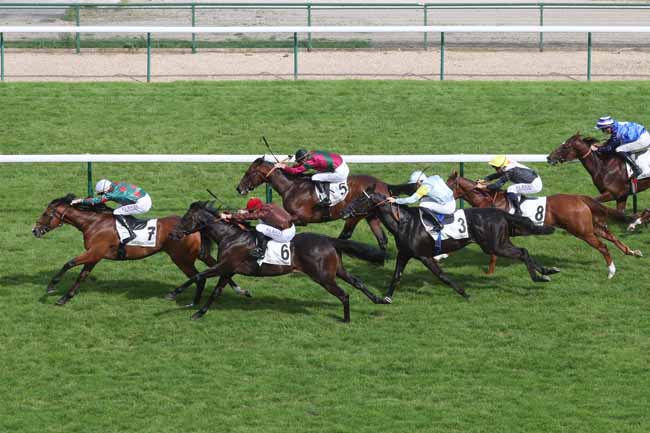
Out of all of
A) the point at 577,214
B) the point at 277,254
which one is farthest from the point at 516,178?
the point at 277,254

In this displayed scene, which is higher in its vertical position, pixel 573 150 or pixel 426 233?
pixel 573 150

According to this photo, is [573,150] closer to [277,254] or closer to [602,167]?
[602,167]

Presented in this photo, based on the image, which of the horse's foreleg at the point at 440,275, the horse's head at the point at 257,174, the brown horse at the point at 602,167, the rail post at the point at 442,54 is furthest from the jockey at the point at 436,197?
the rail post at the point at 442,54

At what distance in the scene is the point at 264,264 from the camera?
12727mm

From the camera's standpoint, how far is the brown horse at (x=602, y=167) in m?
15.6

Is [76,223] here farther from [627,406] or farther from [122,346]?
[627,406]

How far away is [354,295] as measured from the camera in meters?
13.7

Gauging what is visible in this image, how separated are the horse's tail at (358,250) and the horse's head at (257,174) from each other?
2.52 meters

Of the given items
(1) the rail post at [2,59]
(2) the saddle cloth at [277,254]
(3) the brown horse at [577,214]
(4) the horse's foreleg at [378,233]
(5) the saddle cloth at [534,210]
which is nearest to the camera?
(2) the saddle cloth at [277,254]

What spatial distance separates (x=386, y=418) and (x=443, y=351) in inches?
66.2

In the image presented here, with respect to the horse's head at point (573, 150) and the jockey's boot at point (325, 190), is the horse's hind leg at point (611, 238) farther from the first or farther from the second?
the jockey's boot at point (325, 190)

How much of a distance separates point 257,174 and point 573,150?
403 cm

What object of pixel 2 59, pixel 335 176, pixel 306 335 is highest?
pixel 2 59

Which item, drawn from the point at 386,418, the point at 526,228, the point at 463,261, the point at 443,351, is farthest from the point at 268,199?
the point at 386,418
